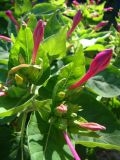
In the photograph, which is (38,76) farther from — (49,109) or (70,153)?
(70,153)

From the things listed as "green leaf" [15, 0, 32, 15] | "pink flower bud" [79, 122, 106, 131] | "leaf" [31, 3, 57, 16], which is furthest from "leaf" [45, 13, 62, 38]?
"green leaf" [15, 0, 32, 15]

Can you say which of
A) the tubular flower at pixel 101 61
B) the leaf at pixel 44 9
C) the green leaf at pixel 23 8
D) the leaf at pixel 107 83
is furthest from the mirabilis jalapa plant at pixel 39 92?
the green leaf at pixel 23 8

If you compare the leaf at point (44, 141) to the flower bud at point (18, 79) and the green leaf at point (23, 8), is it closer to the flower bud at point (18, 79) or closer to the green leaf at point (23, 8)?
the flower bud at point (18, 79)

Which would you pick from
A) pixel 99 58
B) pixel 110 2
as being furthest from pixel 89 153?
pixel 110 2

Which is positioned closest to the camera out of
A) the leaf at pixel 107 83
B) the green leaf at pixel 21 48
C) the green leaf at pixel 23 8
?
the green leaf at pixel 21 48

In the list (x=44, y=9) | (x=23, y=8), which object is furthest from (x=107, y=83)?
(x=23, y=8)

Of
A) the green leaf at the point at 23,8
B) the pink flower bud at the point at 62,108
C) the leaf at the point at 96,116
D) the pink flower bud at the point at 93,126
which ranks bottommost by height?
the leaf at the point at 96,116

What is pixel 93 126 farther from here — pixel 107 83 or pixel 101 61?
pixel 107 83

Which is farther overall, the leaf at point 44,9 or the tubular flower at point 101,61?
the leaf at point 44,9
